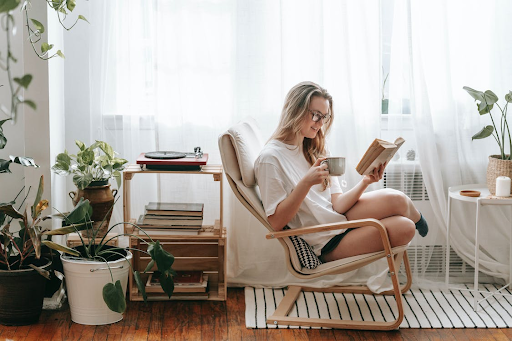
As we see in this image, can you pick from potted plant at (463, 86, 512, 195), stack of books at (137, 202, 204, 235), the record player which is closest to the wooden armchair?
the record player

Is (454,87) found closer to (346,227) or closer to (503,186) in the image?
(503,186)

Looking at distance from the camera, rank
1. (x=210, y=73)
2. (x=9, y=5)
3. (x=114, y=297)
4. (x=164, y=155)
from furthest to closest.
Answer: (x=210, y=73), (x=164, y=155), (x=114, y=297), (x=9, y=5)

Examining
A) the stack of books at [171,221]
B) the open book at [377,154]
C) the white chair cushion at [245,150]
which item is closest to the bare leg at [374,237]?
the open book at [377,154]

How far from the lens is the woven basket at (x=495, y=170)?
9.46 feet

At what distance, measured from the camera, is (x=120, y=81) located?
3.04 m

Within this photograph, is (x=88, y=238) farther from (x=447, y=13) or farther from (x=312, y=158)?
(x=447, y=13)

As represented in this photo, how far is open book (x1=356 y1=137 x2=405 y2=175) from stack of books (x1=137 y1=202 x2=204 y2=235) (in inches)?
33.2

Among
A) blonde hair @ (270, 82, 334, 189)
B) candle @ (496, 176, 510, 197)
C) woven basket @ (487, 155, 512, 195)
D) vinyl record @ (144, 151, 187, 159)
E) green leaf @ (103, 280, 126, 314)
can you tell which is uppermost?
blonde hair @ (270, 82, 334, 189)

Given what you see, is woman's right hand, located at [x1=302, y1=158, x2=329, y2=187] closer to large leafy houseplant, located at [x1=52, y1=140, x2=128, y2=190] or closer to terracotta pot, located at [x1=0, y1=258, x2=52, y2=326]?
large leafy houseplant, located at [x1=52, y1=140, x2=128, y2=190]

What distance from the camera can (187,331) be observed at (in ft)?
8.52

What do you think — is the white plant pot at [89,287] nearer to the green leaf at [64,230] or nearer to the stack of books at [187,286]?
the green leaf at [64,230]

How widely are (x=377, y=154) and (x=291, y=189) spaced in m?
0.40

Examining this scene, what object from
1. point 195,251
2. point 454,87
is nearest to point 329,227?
point 195,251

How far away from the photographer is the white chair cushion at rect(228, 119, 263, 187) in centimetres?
260
